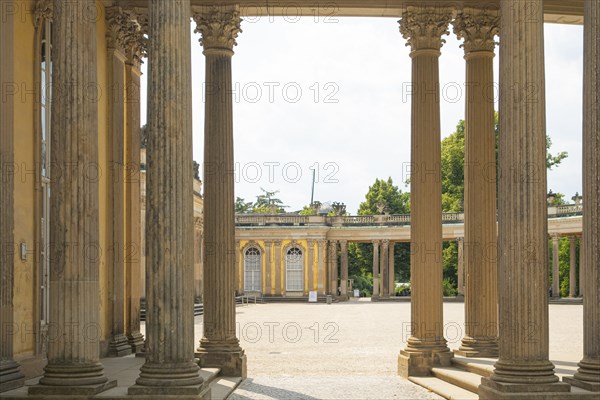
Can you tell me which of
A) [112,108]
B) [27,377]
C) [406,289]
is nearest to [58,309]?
[27,377]

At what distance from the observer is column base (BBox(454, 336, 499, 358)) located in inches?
1126

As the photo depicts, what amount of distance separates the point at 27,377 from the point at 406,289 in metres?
99.1

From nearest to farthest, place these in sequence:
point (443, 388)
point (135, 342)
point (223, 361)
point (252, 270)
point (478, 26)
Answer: point (443, 388), point (223, 361), point (478, 26), point (135, 342), point (252, 270)

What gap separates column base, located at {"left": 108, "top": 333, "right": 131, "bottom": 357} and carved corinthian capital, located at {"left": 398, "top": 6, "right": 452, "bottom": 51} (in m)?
14.6

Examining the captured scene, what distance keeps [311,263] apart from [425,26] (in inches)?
3198

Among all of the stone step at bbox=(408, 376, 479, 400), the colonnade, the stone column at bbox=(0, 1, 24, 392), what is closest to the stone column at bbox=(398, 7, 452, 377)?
the stone step at bbox=(408, 376, 479, 400)

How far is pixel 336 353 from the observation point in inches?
1476

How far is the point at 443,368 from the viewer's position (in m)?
27.4

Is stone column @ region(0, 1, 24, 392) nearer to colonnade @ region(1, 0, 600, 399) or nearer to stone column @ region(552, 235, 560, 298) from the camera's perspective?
colonnade @ region(1, 0, 600, 399)

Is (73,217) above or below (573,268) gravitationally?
above

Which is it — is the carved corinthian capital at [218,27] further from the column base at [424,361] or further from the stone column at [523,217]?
the column base at [424,361]

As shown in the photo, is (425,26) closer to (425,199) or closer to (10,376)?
(425,199)

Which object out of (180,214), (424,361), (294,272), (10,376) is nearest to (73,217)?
(180,214)

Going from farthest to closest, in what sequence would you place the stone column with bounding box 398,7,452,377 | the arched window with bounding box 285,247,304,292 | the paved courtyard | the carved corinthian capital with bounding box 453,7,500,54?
the arched window with bounding box 285,247,304,292
the carved corinthian capital with bounding box 453,7,500,54
the stone column with bounding box 398,7,452,377
the paved courtyard
